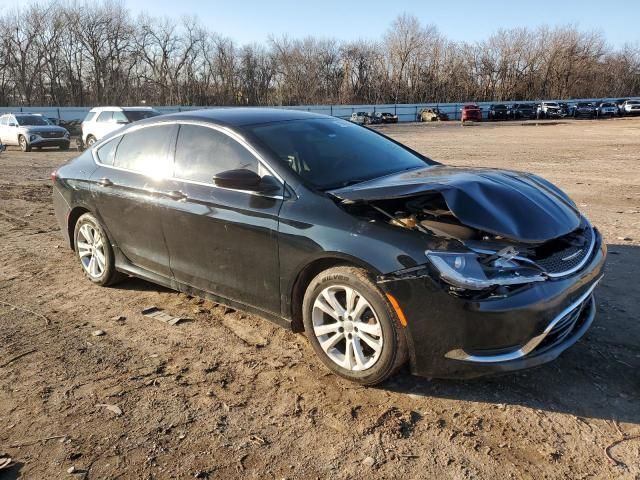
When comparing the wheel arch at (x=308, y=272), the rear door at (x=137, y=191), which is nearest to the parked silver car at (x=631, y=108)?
the rear door at (x=137, y=191)

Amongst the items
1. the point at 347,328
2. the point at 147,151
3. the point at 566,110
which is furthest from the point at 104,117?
the point at 566,110

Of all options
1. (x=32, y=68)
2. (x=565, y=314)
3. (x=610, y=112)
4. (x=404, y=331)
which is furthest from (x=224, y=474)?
(x=32, y=68)

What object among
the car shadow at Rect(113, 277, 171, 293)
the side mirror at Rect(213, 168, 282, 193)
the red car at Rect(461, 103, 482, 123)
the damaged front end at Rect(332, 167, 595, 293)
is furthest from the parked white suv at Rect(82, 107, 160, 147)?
the red car at Rect(461, 103, 482, 123)

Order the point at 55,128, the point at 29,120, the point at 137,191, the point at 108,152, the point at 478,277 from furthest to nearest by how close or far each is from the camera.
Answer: the point at 29,120
the point at 55,128
the point at 108,152
the point at 137,191
the point at 478,277

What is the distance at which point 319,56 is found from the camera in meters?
85.8

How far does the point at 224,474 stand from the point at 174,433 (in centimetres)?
48

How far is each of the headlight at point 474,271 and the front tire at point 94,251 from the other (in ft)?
11.0

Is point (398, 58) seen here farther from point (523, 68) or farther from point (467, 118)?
point (467, 118)

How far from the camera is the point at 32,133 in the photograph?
2328 cm

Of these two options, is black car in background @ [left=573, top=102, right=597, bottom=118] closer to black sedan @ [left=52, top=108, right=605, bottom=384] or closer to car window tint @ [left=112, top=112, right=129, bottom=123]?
car window tint @ [left=112, top=112, right=129, bottom=123]

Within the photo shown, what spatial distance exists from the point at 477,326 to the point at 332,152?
1866mm

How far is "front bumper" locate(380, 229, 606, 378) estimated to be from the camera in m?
2.92

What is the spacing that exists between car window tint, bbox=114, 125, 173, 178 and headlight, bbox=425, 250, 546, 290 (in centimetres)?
249

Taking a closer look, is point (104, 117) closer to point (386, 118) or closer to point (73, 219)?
point (73, 219)
